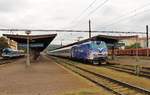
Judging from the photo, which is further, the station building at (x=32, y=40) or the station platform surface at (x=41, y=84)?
the station building at (x=32, y=40)

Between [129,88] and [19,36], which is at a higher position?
[19,36]

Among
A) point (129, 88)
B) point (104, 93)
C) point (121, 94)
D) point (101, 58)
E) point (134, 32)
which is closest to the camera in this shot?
point (121, 94)

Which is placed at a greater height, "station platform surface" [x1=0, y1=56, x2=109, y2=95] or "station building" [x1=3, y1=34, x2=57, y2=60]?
"station building" [x1=3, y1=34, x2=57, y2=60]

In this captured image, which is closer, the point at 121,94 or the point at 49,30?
the point at 121,94

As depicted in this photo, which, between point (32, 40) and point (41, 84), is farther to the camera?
point (32, 40)

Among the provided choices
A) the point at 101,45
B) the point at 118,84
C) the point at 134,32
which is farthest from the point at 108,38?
the point at 118,84

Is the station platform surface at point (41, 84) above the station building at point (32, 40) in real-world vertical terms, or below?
below

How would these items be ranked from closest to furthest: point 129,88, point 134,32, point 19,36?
point 129,88, point 19,36, point 134,32

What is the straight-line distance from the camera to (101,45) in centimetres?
4009

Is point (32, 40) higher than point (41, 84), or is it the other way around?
point (32, 40)

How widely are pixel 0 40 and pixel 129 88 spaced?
105223 mm

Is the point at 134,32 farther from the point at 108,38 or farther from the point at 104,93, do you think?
the point at 104,93

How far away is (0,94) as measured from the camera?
1421 centimetres

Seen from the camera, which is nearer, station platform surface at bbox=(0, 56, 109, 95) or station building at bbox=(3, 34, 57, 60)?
station platform surface at bbox=(0, 56, 109, 95)
